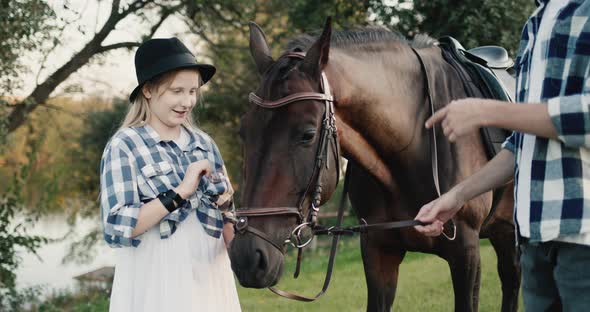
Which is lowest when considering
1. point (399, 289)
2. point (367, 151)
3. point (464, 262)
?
point (399, 289)

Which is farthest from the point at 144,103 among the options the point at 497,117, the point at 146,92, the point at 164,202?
the point at 497,117

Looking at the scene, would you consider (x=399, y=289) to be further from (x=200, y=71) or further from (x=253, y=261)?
(x=253, y=261)

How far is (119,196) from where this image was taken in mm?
2445

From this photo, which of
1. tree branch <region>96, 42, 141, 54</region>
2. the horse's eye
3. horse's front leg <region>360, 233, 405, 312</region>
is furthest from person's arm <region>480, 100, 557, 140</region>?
tree branch <region>96, 42, 141, 54</region>

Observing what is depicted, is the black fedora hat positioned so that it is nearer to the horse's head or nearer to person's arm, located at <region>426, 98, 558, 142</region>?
the horse's head

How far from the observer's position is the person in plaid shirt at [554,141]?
1498mm

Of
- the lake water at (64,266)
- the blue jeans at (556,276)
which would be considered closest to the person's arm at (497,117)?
the blue jeans at (556,276)

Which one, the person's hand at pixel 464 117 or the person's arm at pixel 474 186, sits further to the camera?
the person's arm at pixel 474 186

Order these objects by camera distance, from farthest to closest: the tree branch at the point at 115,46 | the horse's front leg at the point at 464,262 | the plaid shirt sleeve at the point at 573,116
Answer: the tree branch at the point at 115,46, the horse's front leg at the point at 464,262, the plaid shirt sleeve at the point at 573,116

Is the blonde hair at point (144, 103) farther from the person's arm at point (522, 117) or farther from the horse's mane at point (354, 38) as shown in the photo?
the person's arm at point (522, 117)

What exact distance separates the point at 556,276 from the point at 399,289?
17.5ft

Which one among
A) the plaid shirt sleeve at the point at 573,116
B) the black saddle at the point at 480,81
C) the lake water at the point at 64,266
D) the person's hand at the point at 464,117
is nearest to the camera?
the plaid shirt sleeve at the point at 573,116

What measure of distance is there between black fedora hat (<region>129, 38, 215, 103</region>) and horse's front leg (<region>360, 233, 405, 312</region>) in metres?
1.39

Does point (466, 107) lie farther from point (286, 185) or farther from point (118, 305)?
point (118, 305)
